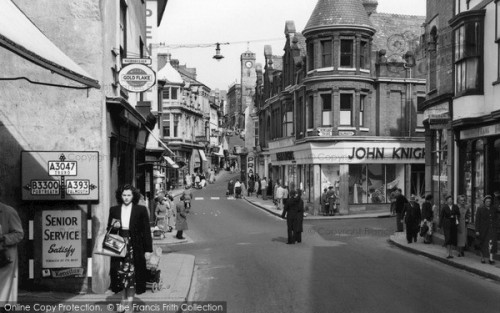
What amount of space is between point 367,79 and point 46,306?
30.4m

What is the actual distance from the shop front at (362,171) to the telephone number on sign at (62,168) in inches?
1070

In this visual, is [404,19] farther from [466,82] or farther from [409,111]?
[466,82]

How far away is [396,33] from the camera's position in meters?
41.7

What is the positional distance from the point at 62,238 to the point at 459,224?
11.0 m

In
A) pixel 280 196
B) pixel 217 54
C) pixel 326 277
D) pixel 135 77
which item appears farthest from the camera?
pixel 280 196

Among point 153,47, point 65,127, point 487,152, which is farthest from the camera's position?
point 153,47

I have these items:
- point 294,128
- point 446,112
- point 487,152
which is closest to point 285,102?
point 294,128

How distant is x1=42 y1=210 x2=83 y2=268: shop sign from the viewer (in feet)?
34.5

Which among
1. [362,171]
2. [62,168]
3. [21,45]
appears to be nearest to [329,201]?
[362,171]

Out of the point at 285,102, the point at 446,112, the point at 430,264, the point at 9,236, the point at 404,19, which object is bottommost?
the point at 430,264

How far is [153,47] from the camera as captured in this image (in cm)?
2461

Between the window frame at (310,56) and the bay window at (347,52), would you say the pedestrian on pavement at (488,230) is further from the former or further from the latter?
the window frame at (310,56)

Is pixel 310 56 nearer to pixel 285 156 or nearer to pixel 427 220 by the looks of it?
pixel 285 156

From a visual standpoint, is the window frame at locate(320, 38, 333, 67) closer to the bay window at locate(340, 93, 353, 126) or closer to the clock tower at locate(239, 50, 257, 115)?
the bay window at locate(340, 93, 353, 126)
